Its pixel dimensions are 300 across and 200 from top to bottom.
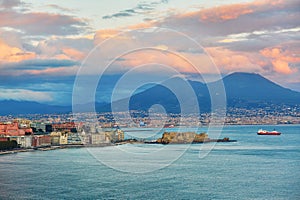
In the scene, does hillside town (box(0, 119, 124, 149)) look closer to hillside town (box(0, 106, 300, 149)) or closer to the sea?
hillside town (box(0, 106, 300, 149))

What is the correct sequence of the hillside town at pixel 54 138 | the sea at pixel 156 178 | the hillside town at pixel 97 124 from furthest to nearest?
the hillside town at pixel 97 124
the hillside town at pixel 54 138
the sea at pixel 156 178

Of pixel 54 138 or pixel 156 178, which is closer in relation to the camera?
pixel 156 178

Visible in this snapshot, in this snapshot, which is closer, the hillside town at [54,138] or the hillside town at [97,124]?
the hillside town at [54,138]

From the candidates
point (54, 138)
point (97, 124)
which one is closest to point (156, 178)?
point (54, 138)

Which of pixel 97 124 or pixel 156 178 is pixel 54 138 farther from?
pixel 156 178

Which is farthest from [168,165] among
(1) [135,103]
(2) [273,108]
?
(2) [273,108]

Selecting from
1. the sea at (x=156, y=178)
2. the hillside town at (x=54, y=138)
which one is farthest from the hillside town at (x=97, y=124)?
the sea at (x=156, y=178)

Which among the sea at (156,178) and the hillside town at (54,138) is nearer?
the sea at (156,178)

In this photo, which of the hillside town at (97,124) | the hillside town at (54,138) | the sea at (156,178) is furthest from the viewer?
the hillside town at (97,124)

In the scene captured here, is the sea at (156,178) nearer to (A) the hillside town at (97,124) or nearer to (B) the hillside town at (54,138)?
(B) the hillside town at (54,138)

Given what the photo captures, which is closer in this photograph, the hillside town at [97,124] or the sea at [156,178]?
the sea at [156,178]

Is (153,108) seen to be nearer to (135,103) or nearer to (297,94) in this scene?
(135,103)

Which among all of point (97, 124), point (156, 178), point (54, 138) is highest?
point (97, 124)
